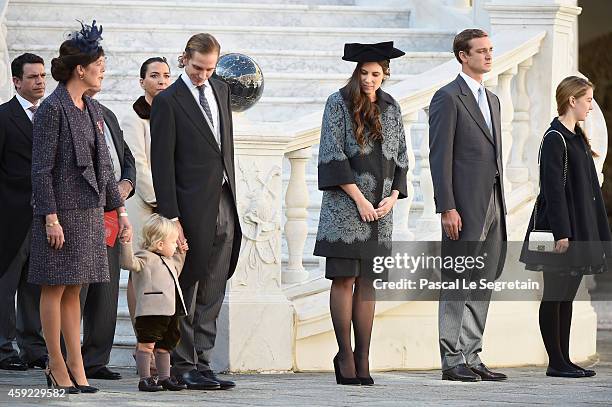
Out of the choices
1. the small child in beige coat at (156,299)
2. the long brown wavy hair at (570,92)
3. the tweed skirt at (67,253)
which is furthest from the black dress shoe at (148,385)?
the long brown wavy hair at (570,92)

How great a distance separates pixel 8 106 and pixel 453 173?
232cm

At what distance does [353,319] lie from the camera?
7777 millimetres

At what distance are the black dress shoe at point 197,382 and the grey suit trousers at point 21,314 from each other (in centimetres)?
128

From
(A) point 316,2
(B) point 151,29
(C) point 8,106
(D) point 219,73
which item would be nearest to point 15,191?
(C) point 8,106

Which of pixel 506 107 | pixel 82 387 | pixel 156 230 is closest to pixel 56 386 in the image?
pixel 82 387

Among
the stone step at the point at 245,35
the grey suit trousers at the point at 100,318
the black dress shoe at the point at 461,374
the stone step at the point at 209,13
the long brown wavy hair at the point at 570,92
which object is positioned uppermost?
the stone step at the point at 209,13

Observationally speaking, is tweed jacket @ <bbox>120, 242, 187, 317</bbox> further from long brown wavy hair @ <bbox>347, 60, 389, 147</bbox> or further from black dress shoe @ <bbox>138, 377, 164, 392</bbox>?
Answer: long brown wavy hair @ <bbox>347, 60, 389, 147</bbox>

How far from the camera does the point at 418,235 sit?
29.5 ft

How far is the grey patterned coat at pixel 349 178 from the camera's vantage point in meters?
7.68

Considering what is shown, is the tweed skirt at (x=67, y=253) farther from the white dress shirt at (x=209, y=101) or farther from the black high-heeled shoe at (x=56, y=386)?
the white dress shirt at (x=209, y=101)

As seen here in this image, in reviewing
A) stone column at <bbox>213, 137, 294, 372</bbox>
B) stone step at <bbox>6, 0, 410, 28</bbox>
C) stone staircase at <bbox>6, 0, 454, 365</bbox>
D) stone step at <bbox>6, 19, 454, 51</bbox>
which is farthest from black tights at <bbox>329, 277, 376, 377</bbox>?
stone step at <bbox>6, 0, 410, 28</bbox>

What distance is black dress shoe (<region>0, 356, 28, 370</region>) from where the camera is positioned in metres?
8.31

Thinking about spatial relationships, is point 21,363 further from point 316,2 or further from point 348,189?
point 316,2

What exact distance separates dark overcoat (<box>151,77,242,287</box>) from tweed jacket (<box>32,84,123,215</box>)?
0.46 meters
